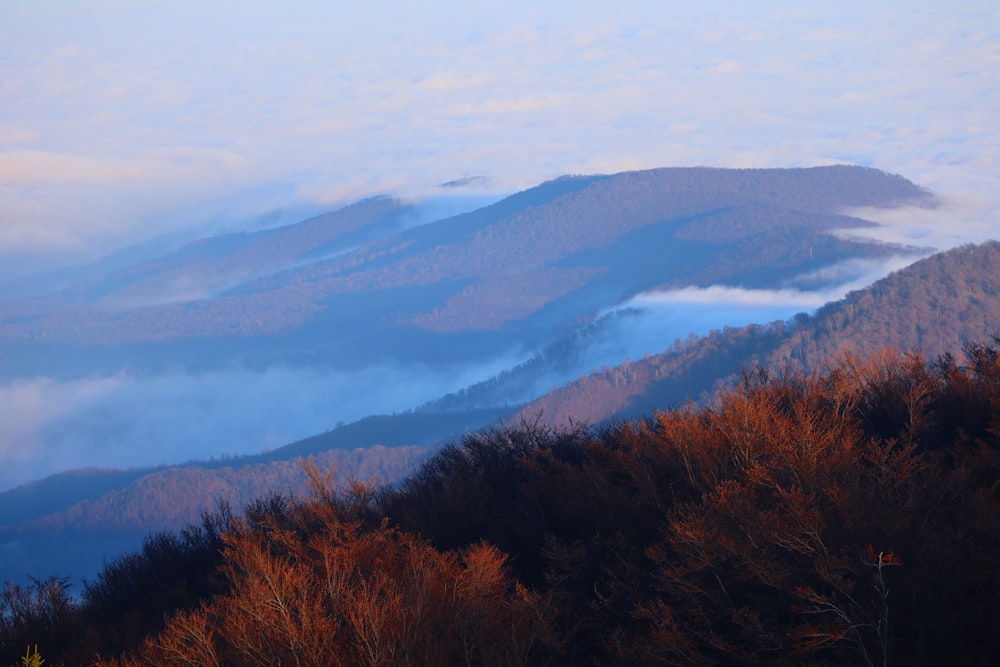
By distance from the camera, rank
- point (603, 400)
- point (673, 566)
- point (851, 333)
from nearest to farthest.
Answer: point (673, 566)
point (851, 333)
point (603, 400)

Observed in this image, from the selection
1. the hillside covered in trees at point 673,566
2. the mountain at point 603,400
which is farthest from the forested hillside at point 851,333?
the hillside covered in trees at point 673,566

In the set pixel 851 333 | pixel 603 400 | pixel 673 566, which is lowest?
pixel 603 400

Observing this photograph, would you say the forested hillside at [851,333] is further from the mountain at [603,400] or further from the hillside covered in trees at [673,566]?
the hillside covered in trees at [673,566]

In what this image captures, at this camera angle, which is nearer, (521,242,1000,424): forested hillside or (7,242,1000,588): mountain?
(521,242,1000,424): forested hillside

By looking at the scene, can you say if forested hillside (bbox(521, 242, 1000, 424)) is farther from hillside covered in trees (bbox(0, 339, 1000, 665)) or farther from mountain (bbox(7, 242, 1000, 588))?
hillside covered in trees (bbox(0, 339, 1000, 665))

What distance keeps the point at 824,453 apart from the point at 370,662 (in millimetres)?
9843

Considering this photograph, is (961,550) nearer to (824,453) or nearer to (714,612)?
(714,612)

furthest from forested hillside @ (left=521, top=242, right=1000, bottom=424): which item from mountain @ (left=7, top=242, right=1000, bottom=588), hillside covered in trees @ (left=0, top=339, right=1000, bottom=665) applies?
hillside covered in trees @ (left=0, top=339, right=1000, bottom=665)

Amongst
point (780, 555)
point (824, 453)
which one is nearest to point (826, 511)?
point (780, 555)

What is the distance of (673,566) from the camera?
16.5 metres

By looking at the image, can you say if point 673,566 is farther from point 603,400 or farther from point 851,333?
point 603,400

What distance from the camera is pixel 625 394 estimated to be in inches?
5276

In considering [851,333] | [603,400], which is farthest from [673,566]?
[603,400]

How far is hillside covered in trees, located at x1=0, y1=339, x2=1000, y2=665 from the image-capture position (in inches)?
527
